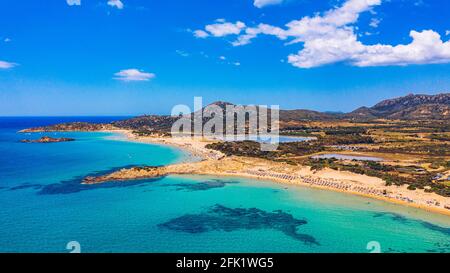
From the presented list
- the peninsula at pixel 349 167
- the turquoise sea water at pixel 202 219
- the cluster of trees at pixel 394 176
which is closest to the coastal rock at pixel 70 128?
the peninsula at pixel 349 167

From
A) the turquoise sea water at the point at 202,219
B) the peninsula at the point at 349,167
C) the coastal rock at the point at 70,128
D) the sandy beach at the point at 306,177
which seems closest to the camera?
the turquoise sea water at the point at 202,219

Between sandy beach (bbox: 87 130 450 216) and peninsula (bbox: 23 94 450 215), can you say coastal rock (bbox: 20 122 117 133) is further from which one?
sandy beach (bbox: 87 130 450 216)

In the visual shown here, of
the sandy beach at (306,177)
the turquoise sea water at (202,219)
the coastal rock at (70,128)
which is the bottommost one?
the turquoise sea water at (202,219)

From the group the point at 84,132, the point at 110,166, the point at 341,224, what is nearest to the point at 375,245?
the point at 341,224

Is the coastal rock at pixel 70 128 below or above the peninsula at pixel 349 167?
above

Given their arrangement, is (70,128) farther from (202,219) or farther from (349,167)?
(202,219)

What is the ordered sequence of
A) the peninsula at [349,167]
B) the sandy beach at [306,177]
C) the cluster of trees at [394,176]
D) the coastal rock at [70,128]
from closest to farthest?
the sandy beach at [306,177] < the cluster of trees at [394,176] < the peninsula at [349,167] < the coastal rock at [70,128]

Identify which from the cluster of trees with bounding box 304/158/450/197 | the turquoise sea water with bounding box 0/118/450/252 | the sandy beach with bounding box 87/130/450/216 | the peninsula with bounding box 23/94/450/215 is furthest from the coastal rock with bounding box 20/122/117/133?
the cluster of trees with bounding box 304/158/450/197

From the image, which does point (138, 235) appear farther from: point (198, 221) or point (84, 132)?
point (84, 132)

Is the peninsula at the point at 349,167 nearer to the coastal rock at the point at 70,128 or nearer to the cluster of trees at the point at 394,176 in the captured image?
the cluster of trees at the point at 394,176
